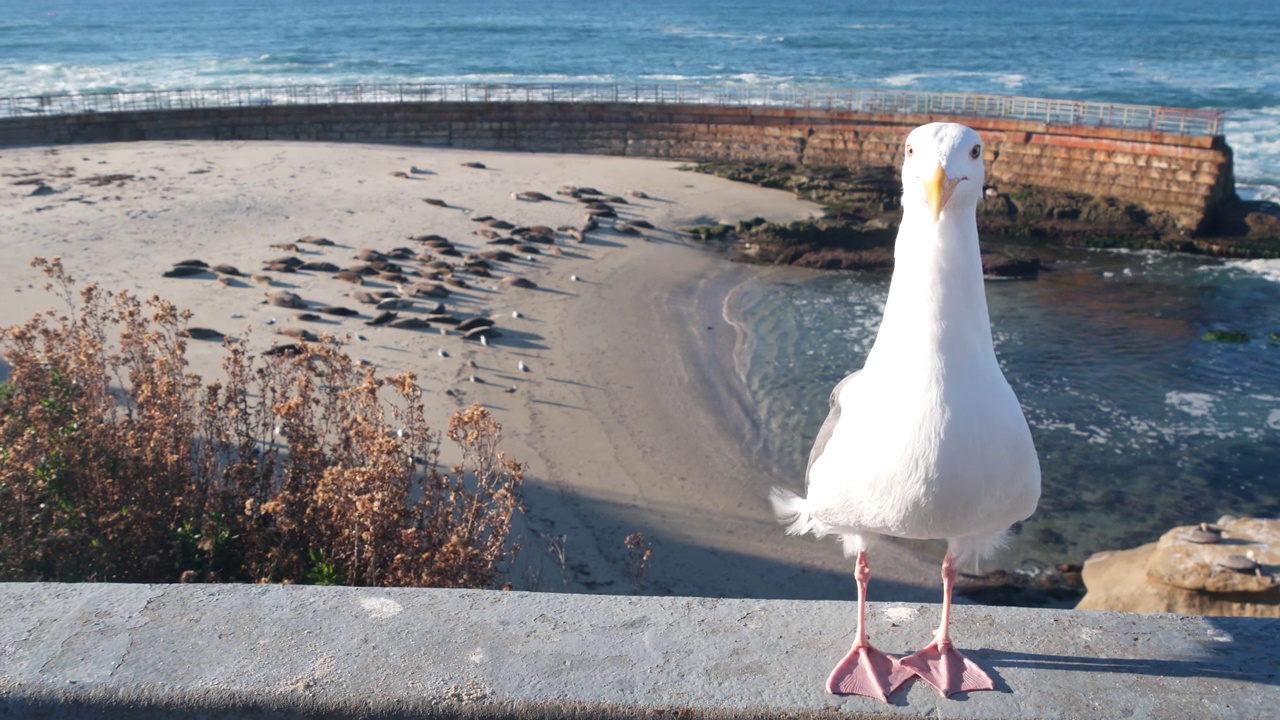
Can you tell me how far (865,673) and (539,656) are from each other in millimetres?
1037

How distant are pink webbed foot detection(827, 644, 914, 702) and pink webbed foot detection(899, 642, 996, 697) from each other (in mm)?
50

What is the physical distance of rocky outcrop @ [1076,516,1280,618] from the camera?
8.50m

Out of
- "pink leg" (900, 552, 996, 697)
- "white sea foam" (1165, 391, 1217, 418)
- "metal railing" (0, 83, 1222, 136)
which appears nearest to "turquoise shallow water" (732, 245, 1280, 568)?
"white sea foam" (1165, 391, 1217, 418)

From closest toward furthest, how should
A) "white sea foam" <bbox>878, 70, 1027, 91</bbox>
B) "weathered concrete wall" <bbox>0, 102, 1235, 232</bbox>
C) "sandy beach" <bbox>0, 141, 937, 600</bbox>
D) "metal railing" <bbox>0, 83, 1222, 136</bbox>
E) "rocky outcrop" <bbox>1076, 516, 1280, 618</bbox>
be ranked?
"rocky outcrop" <bbox>1076, 516, 1280, 618</bbox>, "sandy beach" <bbox>0, 141, 937, 600</bbox>, "weathered concrete wall" <bbox>0, 102, 1235, 232</bbox>, "metal railing" <bbox>0, 83, 1222, 136</bbox>, "white sea foam" <bbox>878, 70, 1027, 91</bbox>

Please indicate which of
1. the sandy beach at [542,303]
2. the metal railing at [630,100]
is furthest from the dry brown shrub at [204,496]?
the metal railing at [630,100]

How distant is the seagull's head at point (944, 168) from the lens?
9.86 feet

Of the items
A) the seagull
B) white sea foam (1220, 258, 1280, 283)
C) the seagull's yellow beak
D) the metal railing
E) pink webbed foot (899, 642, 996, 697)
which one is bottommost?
white sea foam (1220, 258, 1280, 283)

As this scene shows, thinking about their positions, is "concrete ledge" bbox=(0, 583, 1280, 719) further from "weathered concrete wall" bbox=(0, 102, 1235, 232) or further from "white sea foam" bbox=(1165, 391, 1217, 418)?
"weathered concrete wall" bbox=(0, 102, 1235, 232)

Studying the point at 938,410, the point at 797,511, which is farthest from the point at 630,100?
the point at 938,410

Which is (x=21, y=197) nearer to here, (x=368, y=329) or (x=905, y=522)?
(x=368, y=329)

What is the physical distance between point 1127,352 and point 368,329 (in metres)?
13.5

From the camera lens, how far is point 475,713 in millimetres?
2836

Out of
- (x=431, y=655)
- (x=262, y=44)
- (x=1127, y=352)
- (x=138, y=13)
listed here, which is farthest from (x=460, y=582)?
(x=138, y=13)

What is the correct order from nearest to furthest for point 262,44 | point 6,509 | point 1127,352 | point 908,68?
point 6,509, point 1127,352, point 908,68, point 262,44
